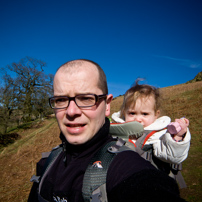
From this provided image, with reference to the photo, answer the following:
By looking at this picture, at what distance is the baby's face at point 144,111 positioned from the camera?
2.79 m

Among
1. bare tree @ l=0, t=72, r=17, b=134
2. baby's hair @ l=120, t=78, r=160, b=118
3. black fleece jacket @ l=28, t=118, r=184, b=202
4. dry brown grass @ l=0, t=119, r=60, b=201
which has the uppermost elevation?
bare tree @ l=0, t=72, r=17, b=134

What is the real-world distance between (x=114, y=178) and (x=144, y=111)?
1.93 metres

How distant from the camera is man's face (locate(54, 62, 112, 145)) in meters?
1.44

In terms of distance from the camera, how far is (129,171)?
108 cm

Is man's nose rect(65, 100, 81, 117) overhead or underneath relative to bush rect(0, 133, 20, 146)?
overhead

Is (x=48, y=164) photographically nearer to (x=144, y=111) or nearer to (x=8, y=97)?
(x=144, y=111)

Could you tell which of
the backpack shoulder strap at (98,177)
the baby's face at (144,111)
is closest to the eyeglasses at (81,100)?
the backpack shoulder strap at (98,177)

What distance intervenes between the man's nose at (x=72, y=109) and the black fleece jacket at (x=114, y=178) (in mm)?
322

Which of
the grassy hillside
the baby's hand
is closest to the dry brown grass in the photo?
the grassy hillside

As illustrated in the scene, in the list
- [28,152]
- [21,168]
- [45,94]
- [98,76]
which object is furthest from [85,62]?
[45,94]

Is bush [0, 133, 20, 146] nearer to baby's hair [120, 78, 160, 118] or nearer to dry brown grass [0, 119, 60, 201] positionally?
dry brown grass [0, 119, 60, 201]

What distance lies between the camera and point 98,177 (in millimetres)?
1094

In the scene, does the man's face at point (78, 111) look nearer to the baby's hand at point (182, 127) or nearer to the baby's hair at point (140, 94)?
the baby's hand at point (182, 127)

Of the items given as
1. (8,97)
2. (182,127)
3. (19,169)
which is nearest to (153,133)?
(182,127)
